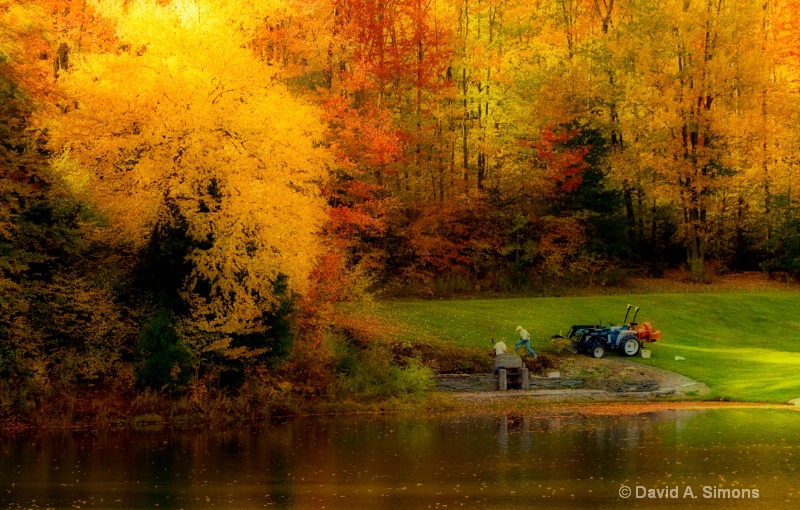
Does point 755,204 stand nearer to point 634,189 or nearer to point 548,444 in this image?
point 634,189

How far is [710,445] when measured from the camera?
2114cm

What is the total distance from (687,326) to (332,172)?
53.1 feet

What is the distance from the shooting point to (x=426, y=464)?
1978 centimetres

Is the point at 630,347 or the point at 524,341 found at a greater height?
the point at 524,341

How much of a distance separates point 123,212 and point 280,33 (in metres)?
19.3

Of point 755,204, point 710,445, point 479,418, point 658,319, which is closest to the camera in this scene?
point 710,445

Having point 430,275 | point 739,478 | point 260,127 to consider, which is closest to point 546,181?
point 430,275

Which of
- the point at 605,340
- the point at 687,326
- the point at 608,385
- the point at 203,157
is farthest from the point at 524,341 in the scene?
the point at 203,157

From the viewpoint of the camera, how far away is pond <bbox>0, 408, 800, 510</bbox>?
16.6 meters

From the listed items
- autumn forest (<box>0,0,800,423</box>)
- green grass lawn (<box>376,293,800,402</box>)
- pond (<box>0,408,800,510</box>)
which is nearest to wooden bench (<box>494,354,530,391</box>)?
autumn forest (<box>0,0,800,423</box>)

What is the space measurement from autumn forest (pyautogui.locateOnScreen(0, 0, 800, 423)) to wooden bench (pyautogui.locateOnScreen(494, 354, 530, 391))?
8.49 ft

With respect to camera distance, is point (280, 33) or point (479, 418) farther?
point (280, 33)

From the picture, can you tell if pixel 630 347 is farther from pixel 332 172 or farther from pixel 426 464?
pixel 426 464

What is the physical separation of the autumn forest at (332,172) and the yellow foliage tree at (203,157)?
0.07 metres
